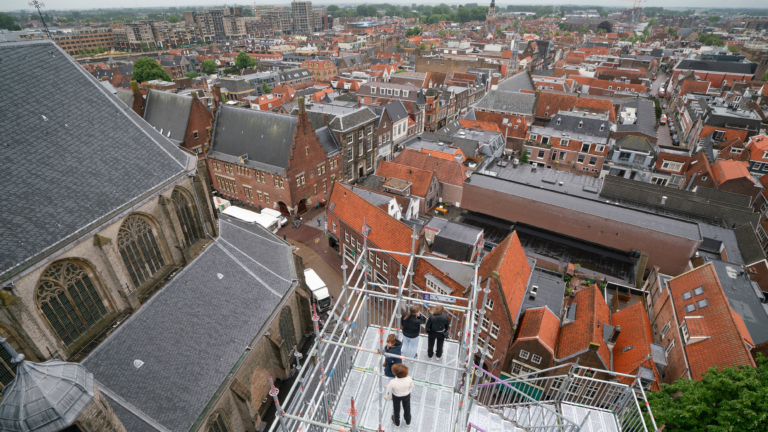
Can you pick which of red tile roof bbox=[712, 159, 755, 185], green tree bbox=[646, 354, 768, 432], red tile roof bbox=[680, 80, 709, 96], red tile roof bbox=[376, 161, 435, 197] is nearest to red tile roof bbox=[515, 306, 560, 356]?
green tree bbox=[646, 354, 768, 432]

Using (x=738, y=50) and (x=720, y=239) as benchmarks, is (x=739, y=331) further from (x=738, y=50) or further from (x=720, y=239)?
(x=738, y=50)

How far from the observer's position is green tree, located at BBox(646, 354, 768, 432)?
13.6 meters

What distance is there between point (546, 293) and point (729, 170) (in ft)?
139

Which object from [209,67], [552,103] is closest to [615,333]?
[552,103]

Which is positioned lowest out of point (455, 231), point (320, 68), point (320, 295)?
point (320, 295)

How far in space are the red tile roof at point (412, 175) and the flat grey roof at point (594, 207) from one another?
18.6 feet

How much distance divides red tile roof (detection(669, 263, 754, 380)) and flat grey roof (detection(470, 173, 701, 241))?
8197mm

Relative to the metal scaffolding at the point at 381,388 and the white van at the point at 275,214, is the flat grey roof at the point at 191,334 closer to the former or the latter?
the metal scaffolding at the point at 381,388

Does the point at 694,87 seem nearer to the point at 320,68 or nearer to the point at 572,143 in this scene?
the point at 572,143

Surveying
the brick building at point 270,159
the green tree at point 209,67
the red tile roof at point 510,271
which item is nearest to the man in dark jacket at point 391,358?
the red tile roof at point 510,271

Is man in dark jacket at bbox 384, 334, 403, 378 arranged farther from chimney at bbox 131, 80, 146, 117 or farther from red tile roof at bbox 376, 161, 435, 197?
chimney at bbox 131, 80, 146, 117

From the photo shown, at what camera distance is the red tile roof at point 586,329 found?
896 inches

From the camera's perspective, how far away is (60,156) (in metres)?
16.5

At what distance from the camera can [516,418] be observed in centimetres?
1722
